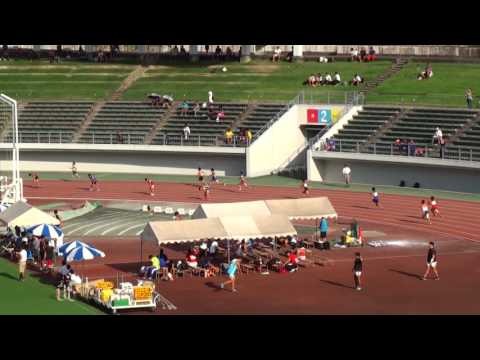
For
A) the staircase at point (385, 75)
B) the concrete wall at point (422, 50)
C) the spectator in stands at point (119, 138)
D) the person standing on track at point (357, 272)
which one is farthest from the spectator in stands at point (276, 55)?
the person standing on track at point (357, 272)

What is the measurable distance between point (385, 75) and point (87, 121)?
18.3 m

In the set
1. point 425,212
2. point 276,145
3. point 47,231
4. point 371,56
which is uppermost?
point 371,56

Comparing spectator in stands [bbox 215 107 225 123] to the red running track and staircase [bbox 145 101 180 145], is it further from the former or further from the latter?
the red running track

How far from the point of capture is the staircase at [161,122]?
206ft

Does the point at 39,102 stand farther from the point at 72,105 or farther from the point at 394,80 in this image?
the point at 394,80

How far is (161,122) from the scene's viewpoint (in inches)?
2542

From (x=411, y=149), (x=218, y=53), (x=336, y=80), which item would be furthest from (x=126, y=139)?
(x=411, y=149)

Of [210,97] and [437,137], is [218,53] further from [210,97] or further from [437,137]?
[437,137]

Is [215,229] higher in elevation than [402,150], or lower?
lower

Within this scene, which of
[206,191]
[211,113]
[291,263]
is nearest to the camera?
[291,263]

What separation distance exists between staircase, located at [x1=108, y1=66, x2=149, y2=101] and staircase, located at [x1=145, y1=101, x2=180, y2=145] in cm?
441

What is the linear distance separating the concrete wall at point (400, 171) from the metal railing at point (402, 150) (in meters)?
0.49

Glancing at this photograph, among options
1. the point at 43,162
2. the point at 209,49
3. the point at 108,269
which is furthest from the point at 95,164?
the point at 108,269

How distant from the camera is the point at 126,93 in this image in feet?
228
